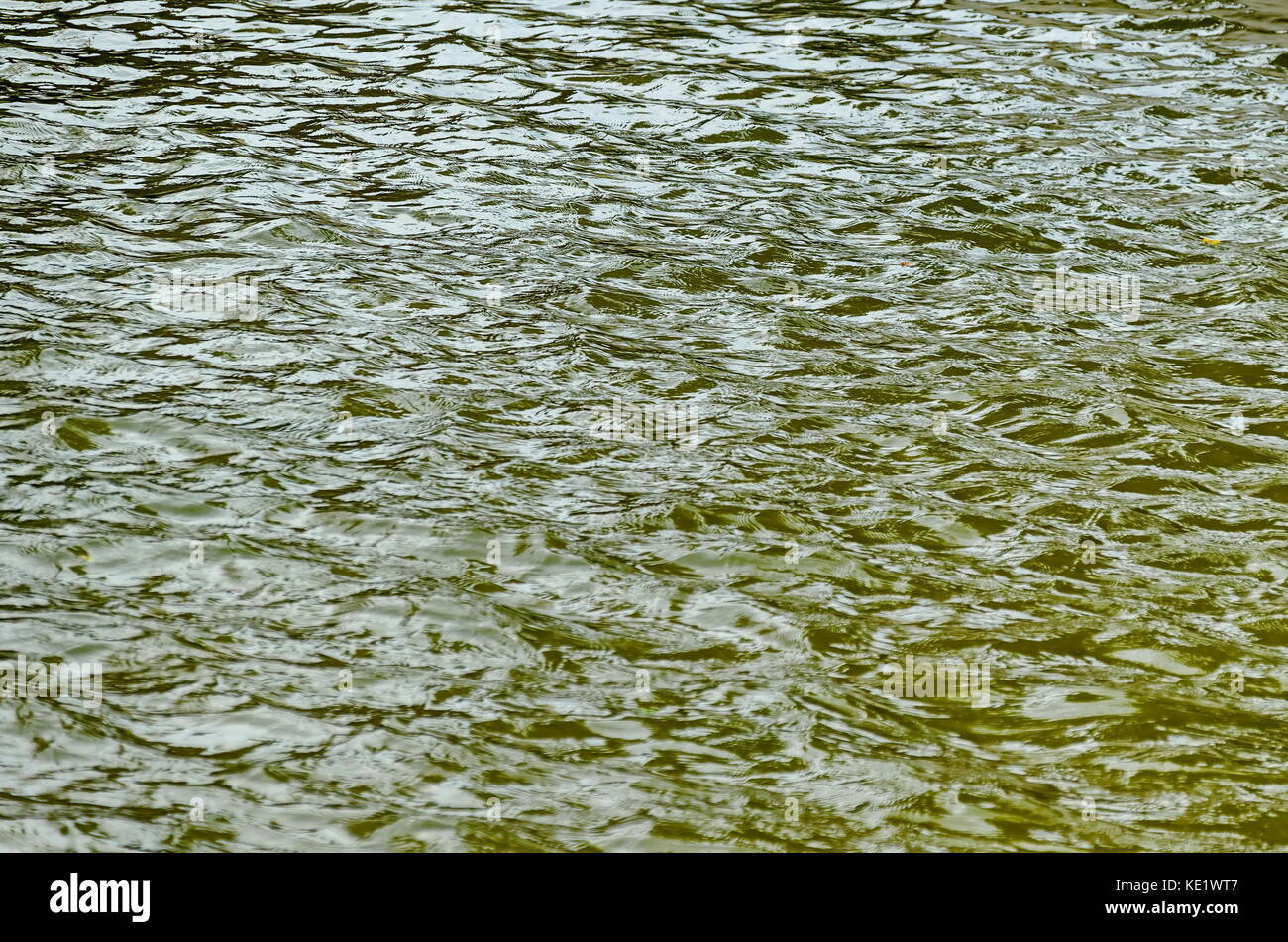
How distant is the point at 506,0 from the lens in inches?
546

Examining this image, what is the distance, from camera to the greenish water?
14.8 ft

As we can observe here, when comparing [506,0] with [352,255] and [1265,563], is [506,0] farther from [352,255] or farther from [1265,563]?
[1265,563]

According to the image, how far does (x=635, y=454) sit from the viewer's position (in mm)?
6504

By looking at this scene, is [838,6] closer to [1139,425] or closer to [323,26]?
[323,26]

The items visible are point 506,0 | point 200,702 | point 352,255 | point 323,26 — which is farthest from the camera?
point 506,0

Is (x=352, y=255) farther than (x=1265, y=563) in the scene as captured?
Yes

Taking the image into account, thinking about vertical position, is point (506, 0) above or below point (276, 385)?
above

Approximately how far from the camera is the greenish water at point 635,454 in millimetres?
4496

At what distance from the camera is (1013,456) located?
6570 millimetres

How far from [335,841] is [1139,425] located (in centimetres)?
430
